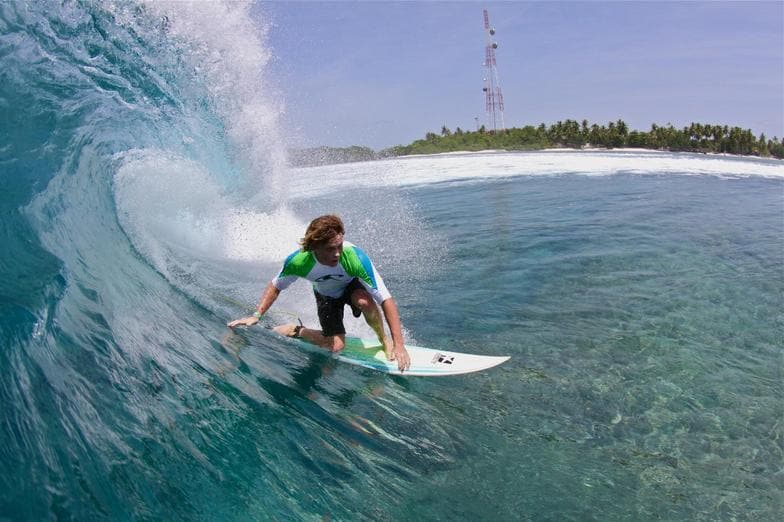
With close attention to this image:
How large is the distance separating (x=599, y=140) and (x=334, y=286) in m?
78.4

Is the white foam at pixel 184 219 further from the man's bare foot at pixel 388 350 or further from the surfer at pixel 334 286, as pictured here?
the man's bare foot at pixel 388 350

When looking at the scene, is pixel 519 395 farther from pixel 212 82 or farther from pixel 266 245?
pixel 212 82

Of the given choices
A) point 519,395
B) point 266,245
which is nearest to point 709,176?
point 266,245

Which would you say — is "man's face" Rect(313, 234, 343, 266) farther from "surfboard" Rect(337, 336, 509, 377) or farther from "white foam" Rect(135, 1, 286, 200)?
"white foam" Rect(135, 1, 286, 200)

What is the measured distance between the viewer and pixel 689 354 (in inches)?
224

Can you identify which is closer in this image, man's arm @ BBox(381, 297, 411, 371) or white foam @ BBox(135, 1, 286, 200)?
man's arm @ BBox(381, 297, 411, 371)

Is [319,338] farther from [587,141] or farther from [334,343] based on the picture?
[587,141]

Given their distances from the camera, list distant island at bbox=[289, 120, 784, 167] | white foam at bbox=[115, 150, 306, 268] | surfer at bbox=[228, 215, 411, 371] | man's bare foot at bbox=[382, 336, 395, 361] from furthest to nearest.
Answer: distant island at bbox=[289, 120, 784, 167] < white foam at bbox=[115, 150, 306, 268] < man's bare foot at bbox=[382, 336, 395, 361] < surfer at bbox=[228, 215, 411, 371]

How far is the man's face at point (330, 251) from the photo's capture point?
4609 mm

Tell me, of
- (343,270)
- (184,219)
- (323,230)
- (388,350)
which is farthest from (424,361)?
(184,219)

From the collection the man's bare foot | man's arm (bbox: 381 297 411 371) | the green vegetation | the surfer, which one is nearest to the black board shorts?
the surfer

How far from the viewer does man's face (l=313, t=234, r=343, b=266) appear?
461cm

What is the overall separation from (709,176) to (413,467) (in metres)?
28.5

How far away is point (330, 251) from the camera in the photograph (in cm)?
468
